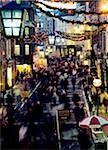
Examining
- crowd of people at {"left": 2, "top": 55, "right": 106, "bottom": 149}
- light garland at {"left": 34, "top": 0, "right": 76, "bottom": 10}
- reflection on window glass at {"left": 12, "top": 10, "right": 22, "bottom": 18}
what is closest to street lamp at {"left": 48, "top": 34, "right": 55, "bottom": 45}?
crowd of people at {"left": 2, "top": 55, "right": 106, "bottom": 149}

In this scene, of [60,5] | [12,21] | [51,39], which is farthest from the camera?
[51,39]

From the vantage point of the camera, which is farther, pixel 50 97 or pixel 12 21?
pixel 50 97

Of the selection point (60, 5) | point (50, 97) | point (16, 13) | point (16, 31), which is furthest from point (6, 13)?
point (50, 97)

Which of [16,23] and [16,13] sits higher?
[16,13]

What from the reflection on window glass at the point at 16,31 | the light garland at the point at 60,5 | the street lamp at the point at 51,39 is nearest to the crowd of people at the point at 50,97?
the street lamp at the point at 51,39

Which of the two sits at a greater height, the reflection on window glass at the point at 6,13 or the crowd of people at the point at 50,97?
the reflection on window glass at the point at 6,13

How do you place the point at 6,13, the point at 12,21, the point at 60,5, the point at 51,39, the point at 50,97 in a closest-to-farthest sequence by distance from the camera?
the point at 12,21
the point at 6,13
the point at 60,5
the point at 51,39
the point at 50,97

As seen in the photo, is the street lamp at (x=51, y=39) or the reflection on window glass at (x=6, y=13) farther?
the street lamp at (x=51, y=39)

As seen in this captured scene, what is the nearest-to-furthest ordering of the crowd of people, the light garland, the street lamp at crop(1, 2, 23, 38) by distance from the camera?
the street lamp at crop(1, 2, 23, 38) < the light garland < the crowd of people

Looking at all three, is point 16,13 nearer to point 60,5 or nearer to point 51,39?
point 60,5

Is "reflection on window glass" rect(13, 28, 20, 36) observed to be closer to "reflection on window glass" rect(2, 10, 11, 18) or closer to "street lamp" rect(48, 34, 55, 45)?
"reflection on window glass" rect(2, 10, 11, 18)

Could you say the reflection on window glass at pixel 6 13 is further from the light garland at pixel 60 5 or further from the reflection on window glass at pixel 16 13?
the light garland at pixel 60 5

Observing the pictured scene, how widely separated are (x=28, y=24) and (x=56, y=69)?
3.21 feet

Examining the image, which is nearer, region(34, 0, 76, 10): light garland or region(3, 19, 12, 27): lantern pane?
region(3, 19, 12, 27): lantern pane
